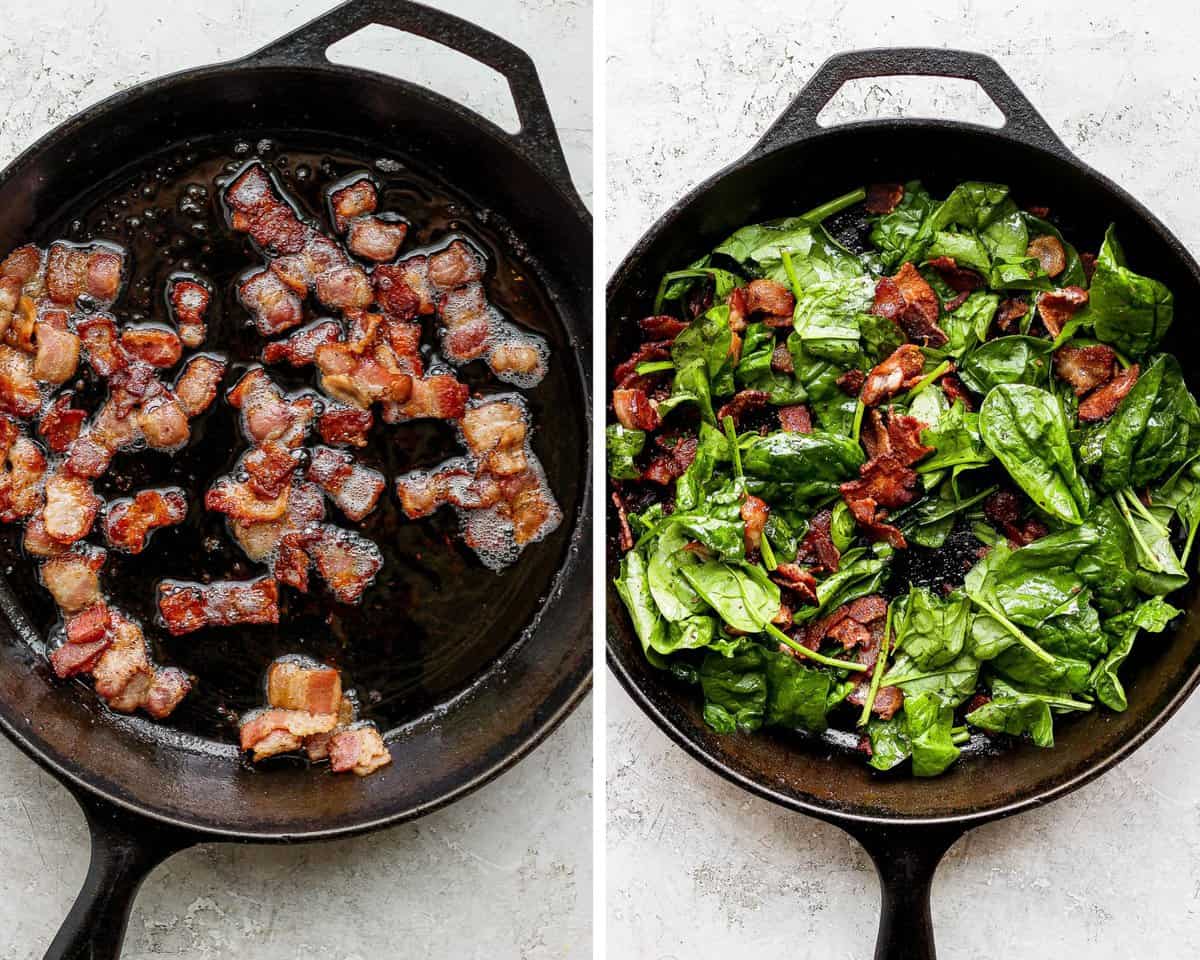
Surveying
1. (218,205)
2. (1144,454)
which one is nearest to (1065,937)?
(1144,454)

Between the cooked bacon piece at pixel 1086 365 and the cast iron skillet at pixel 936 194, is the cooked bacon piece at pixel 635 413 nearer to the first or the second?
the cast iron skillet at pixel 936 194

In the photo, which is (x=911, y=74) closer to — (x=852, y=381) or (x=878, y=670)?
(x=852, y=381)

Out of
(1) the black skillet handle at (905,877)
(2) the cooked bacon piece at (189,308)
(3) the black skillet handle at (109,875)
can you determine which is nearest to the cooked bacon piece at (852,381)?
(1) the black skillet handle at (905,877)

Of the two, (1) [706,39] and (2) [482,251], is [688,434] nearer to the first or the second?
(2) [482,251]

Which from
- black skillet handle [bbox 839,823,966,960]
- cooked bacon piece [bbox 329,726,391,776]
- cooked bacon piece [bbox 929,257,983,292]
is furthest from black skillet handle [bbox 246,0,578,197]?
black skillet handle [bbox 839,823,966,960]

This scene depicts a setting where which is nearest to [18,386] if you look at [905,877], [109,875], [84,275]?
[84,275]
